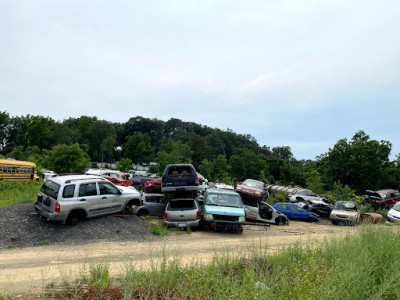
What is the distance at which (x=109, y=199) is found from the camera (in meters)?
12.1

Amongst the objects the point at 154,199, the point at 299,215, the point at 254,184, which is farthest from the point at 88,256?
the point at 299,215

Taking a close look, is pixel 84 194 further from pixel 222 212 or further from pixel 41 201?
pixel 222 212

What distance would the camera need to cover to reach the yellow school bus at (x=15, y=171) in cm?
2433

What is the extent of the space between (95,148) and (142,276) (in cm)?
8910

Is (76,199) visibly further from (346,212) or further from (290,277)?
(346,212)

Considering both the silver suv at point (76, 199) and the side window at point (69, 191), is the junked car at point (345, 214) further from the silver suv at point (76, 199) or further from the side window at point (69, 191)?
the side window at point (69, 191)

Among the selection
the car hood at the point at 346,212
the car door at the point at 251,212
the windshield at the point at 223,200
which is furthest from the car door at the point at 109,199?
the car hood at the point at 346,212

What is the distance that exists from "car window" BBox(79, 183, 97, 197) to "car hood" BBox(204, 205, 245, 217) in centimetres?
471

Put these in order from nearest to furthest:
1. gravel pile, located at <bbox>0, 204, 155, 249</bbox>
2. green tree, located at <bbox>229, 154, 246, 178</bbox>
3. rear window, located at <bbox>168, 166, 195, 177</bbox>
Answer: gravel pile, located at <bbox>0, 204, 155, 249</bbox> < rear window, located at <bbox>168, 166, 195, 177</bbox> < green tree, located at <bbox>229, 154, 246, 178</bbox>

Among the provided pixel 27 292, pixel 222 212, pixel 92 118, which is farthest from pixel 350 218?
pixel 92 118

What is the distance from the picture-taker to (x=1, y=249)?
897 cm

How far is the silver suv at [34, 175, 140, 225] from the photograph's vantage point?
10.5 m

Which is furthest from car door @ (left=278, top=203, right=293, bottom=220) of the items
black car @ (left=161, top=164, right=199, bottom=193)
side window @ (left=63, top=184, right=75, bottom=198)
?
side window @ (left=63, top=184, right=75, bottom=198)

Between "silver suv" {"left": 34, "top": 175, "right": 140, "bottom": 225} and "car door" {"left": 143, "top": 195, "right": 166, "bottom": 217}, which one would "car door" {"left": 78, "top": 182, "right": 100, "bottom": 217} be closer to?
"silver suv" {"left": 34, "top": 175, "right": 140, "bottom": 225}
